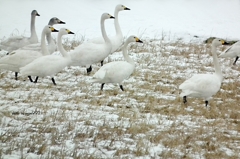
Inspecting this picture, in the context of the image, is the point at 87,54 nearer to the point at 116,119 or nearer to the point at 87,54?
the point at 87,54

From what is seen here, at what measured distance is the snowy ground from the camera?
18.1ft

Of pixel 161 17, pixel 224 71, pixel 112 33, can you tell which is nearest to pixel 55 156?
pixel 224 71

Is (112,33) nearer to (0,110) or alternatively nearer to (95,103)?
(95,103)

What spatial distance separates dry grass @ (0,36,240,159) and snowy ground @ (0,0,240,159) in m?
0.01

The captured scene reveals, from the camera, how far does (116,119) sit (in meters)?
6.88

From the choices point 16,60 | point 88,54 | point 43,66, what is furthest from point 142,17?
point 43,66

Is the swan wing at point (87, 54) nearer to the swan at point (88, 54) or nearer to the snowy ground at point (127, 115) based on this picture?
the swan at point (88, 54)

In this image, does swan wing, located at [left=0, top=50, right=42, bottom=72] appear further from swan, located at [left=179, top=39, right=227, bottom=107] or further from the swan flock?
swan, located at [left=179, top=39, right=227, bottom=107]

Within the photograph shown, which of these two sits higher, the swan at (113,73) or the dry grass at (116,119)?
the swan at (113,73)

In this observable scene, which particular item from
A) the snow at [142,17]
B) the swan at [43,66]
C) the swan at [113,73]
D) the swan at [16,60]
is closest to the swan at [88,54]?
the swan at [16,60]

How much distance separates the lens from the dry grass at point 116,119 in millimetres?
5492

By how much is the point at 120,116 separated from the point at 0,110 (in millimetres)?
1800

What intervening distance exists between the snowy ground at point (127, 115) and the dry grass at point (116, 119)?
1 centimetres

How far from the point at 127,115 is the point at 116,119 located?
0.29m
